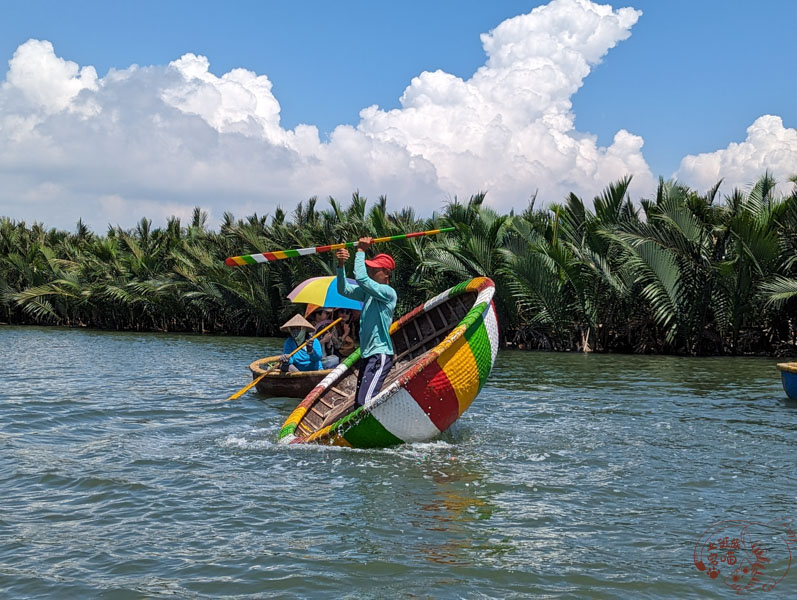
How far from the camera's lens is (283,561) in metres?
5.26

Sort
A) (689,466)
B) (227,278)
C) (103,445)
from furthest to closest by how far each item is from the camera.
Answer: (227,278) < (103,445) < (689,466)

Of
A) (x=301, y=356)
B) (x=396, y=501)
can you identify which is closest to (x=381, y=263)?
(x=396, y=501)

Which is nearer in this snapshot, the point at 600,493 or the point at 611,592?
the point at 611,592

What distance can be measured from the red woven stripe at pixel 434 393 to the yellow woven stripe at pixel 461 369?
0.20 feet

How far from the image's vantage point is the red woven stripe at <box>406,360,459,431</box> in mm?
8010

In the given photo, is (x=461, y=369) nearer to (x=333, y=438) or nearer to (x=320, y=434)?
(x=333, y=438)

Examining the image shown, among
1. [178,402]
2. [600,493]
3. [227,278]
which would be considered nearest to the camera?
[600,493]

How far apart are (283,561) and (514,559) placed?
4.94 ft

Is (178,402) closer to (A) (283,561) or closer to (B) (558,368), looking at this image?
(A) (283,561)

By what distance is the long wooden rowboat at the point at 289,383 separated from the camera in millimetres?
12586

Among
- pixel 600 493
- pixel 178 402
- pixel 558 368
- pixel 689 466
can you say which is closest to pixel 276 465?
pixel 600 493
